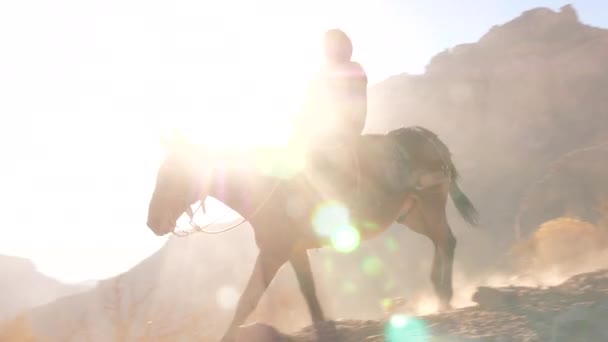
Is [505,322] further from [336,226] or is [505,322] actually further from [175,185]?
[175,185]

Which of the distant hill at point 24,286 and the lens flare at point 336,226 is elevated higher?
the lens flare at point 336,226

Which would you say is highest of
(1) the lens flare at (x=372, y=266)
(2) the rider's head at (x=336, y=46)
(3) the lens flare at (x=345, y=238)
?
(2) the rider's head at (x=336, y=46)

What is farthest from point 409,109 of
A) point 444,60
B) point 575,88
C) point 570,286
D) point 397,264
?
point 570,286

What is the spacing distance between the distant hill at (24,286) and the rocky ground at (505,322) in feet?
441

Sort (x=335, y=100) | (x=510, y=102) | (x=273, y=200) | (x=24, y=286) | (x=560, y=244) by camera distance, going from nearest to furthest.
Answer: (x=273, y=200)
(x=335, y=100)
(x=560, y=244)
(x=510, y=102)
(x=24, y=286)

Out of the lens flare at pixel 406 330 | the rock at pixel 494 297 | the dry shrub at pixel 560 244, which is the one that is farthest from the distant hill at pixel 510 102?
the lens flare at pixel 406 330

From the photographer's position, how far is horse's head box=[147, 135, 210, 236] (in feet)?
18.4

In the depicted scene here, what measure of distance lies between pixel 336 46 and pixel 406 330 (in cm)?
354

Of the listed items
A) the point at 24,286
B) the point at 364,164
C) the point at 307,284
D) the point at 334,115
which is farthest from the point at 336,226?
the point at 24,286

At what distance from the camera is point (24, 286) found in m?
130

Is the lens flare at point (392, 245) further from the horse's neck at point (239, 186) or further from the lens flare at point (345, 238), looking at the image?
the horse's neck at point (239, 186)

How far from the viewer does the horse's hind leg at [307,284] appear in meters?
5.52

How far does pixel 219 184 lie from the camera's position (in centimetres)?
575

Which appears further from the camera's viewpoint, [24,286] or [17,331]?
[24,286]
